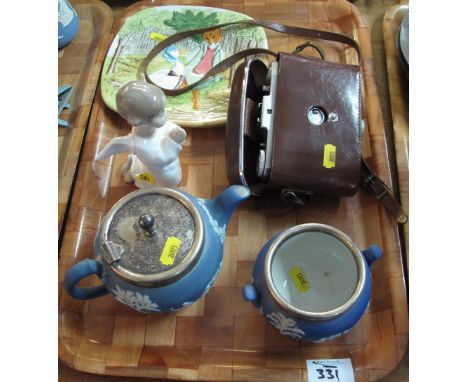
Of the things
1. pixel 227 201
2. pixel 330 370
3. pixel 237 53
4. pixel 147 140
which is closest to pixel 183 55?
pixel 237 53

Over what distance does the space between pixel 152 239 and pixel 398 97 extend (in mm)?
689

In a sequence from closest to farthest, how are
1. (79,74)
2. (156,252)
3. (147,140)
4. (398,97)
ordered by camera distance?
1. (156,252)
2. (147,140)
3. (398,97)
4. (79,74)

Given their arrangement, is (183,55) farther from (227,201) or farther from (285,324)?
(285,324)

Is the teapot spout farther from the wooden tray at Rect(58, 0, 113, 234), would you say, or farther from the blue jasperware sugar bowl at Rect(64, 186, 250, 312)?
the wooden tray at Rect(58, 0, 113, 234)

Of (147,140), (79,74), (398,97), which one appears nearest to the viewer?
(147,140)

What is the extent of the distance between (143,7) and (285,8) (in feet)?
1.31

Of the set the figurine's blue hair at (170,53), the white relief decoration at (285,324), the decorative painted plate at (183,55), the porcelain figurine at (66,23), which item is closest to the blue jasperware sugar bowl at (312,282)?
the white relief decoration at (285,324)

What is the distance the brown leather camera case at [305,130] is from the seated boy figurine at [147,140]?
4.8 inches

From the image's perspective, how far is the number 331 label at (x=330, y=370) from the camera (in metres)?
0.64

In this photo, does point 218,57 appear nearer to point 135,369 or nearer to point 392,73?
point 392,73

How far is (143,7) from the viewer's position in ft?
3.62

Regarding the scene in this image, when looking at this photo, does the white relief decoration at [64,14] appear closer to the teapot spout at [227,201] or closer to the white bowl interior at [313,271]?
the teapot spout at [227,201]

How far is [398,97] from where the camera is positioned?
93cm

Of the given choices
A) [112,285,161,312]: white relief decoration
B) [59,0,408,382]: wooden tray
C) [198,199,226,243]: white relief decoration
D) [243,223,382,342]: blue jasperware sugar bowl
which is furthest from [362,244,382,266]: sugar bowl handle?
[112,285,161,312]: white relief decoration
